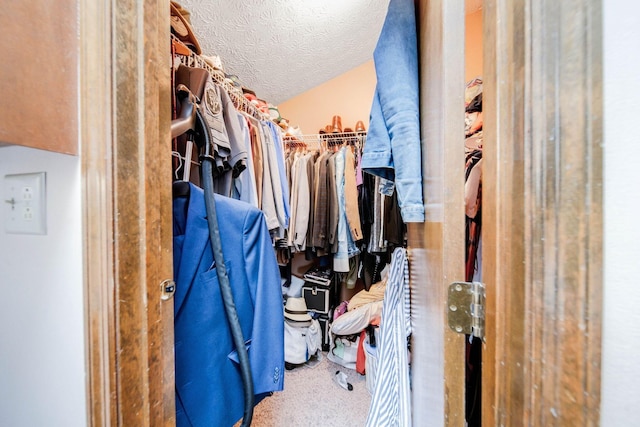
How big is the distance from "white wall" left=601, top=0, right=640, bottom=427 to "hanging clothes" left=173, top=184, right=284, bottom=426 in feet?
2.08

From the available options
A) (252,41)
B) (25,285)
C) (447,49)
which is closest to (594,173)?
(447,49)

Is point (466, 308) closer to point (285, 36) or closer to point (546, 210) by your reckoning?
point (546, 210)

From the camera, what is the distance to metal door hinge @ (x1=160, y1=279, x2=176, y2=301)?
446 millimetres

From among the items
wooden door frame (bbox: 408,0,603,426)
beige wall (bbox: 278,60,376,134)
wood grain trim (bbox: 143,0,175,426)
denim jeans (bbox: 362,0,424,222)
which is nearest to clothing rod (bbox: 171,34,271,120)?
wood grain trim (bbox: 143,0,175,426)

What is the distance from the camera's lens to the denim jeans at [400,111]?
56 centimetres

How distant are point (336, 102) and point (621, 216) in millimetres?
2551

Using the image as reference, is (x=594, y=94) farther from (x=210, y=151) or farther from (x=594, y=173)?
(x=210, y=151)

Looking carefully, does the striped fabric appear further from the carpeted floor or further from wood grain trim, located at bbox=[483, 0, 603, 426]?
the carpeted floor

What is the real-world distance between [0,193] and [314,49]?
213cm

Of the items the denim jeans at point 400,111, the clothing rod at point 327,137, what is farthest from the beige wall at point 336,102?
the denim jeans at point 400,111

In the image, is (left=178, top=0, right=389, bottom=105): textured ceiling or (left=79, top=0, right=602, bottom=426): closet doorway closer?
(left=79, top=0, right=602, bottom=426): closet doorway

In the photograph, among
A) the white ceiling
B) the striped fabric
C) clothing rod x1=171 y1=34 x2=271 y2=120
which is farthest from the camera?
the white ceiling

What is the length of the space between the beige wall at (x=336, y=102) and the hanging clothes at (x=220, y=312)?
2113 mm

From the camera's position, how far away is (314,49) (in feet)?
6.43
